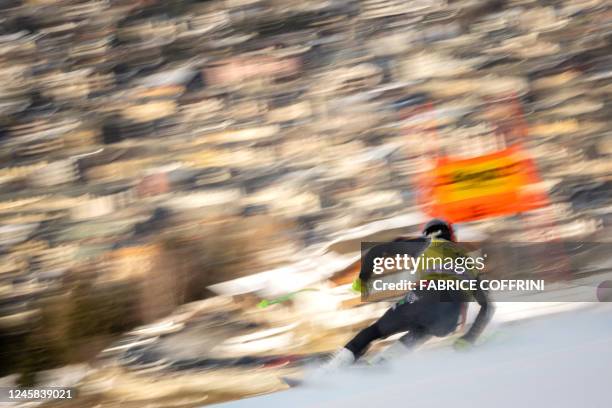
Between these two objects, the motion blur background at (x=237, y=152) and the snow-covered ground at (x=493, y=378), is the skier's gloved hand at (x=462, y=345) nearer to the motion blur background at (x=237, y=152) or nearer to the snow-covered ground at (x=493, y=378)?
the snow-covered ground at (x=493, y=378)

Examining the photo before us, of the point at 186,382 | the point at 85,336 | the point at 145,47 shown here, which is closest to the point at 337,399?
the point at 186,382

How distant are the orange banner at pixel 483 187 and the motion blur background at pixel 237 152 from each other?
6cm

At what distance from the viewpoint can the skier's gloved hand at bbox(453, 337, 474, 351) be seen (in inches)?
84.4

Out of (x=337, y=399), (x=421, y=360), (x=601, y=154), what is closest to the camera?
(x=337, y=399)

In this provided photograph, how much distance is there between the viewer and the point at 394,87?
3.54 m

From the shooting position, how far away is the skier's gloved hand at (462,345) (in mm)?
2143

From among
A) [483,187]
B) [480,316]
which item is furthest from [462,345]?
[483,187]

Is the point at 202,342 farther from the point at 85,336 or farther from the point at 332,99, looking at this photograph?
the point at 332,99

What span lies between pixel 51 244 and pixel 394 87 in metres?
1.62

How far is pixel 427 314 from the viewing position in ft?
7.61

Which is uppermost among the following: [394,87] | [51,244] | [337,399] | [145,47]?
[145,47]

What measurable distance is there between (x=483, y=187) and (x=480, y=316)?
1139mm

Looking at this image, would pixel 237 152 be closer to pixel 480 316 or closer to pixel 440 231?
pixel 440 231

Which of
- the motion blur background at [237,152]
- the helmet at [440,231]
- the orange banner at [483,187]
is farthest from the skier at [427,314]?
the orange banner at [483,187]
